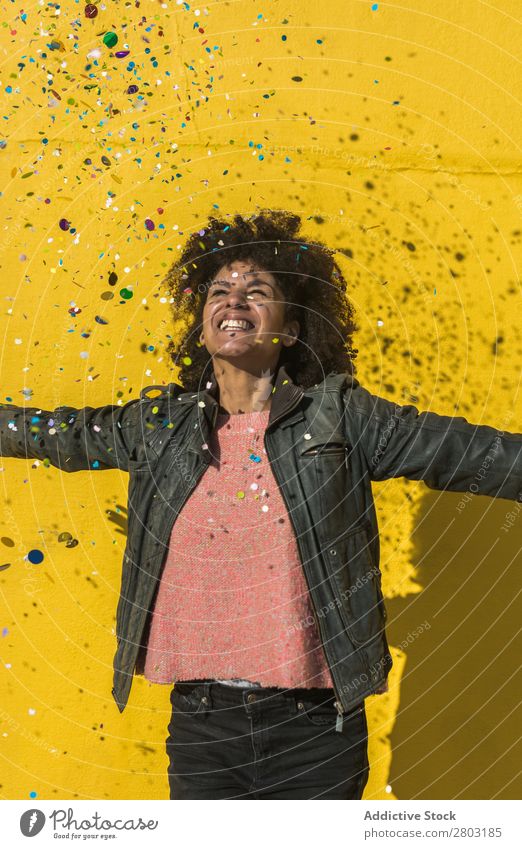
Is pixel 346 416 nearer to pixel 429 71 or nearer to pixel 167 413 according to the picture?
pixel 167 413

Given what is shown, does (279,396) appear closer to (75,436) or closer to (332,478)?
(332,478)

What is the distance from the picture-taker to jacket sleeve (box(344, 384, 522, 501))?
1.98 m

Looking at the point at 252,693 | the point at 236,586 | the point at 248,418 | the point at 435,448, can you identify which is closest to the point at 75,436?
the point at 248,418

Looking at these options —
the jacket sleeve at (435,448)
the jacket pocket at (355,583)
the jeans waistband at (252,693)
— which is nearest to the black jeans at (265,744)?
the jeans waistband at (252,693)

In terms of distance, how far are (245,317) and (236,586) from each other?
0.55 m

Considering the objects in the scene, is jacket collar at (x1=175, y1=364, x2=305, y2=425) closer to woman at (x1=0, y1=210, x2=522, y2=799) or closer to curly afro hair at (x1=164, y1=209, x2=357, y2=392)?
woman at (x1=0, y1=210, x2=522, y2=799)

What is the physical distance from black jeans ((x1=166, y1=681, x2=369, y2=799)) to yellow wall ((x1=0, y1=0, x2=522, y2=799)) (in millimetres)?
773

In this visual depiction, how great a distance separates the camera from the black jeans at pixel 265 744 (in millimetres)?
1967

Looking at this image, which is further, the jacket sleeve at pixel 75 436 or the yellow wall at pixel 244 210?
the yellow wall at pixel 244 210

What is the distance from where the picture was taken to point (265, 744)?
1957 millimetres

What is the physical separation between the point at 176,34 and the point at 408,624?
5.65 ft

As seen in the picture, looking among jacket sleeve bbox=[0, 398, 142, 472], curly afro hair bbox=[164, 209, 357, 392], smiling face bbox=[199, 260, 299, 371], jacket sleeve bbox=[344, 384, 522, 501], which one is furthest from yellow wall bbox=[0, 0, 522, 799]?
jacket sleeve bbox=[344, 384, 522, 501]

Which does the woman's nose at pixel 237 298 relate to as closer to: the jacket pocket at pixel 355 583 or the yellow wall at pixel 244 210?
the jacket pocket at pixel 355 583

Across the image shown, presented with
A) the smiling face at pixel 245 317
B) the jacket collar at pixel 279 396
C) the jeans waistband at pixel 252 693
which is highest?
the smiling face at pixel 245 317
